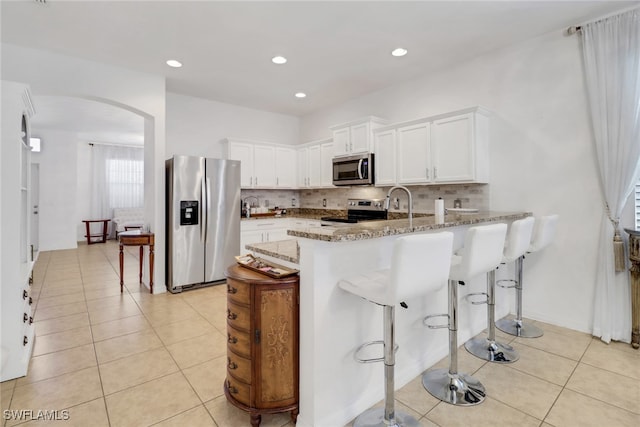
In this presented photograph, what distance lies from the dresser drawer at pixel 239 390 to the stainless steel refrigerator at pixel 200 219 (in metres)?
2.57

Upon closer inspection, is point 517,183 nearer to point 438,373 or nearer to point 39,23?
point 438,373

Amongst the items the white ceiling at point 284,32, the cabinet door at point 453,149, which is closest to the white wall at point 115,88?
the white ceiling at point 284,32

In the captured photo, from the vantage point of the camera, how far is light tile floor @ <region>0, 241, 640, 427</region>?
1.77 meters

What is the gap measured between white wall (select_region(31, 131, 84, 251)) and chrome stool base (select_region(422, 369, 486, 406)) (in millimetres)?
8533

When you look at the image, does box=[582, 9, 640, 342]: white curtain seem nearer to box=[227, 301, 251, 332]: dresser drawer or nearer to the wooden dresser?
the wooden dresser

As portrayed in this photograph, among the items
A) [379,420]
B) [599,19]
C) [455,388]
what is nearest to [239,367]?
[379,420]

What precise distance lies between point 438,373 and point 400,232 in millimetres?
1146

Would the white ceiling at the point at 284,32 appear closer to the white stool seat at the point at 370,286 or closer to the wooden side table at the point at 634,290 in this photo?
the wooden side table at the point at 634,290

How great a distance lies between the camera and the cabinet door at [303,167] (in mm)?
5566

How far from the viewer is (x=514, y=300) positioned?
3326 millimetres

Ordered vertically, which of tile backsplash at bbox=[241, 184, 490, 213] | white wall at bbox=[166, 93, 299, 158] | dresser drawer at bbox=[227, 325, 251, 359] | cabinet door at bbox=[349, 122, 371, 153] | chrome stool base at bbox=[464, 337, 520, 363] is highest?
white wall at bbox=[166, 93, 299, 158]

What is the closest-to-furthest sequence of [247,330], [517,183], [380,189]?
1. [247,330]
2. [517,183]
3. [380,189]

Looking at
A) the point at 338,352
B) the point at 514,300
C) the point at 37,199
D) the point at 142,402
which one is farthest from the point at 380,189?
the point at 37,199

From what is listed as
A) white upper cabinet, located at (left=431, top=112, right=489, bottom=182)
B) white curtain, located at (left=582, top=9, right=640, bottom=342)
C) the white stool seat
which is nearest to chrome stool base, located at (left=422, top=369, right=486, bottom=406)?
the white stool seat
